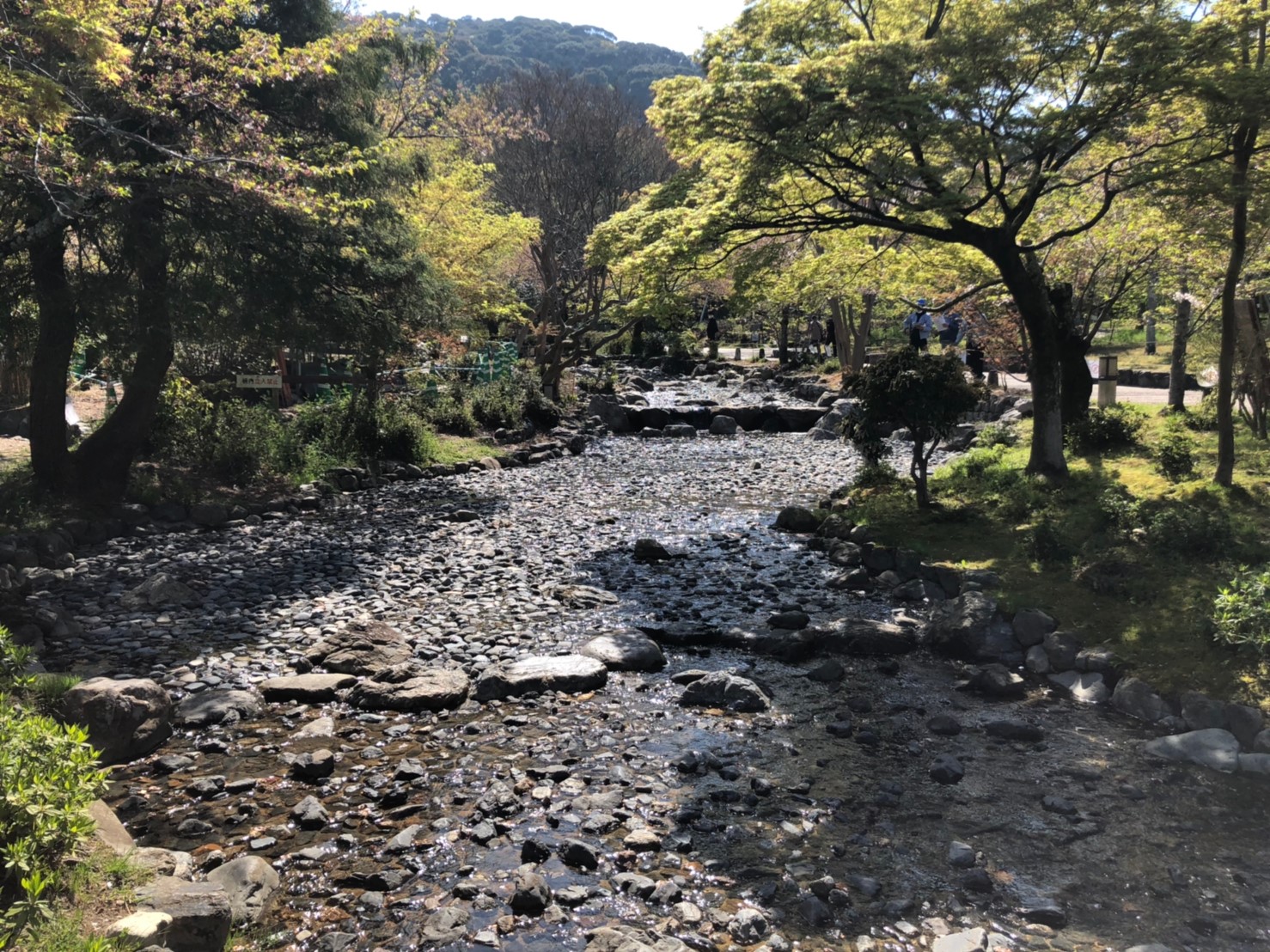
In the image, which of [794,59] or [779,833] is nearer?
[779,833]

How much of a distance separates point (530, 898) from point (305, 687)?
3723mm

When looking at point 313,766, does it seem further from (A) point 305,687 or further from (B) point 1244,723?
(B) point 1244,723

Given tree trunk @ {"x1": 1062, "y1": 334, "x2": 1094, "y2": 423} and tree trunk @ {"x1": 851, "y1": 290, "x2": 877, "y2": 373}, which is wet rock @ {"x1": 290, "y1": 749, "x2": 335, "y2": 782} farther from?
tree trunk @ {"x1": 851, "y1": 290, "x2": 877, "y2": 373}

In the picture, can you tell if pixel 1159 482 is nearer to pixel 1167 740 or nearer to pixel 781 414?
pixel 1167 740

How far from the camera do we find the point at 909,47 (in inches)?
424

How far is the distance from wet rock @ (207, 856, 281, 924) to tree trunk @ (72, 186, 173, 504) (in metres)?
9.27

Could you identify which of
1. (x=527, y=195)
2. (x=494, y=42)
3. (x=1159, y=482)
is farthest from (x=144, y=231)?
(x=494, y=42)

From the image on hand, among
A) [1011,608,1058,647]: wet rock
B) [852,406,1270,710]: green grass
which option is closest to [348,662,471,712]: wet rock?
[1011,608,1058,647]: wet rock

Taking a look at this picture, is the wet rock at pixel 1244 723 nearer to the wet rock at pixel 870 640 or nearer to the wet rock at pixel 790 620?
the wet rock at pixel 870 640

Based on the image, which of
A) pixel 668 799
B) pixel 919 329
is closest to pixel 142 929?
pixel 668 799

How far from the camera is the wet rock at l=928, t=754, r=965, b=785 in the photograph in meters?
6.03

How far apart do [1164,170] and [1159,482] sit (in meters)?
4.20

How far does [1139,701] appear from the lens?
7.08m

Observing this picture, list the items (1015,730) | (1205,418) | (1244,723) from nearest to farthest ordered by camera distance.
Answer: (1244,723), (1015,730), (1205,418)
